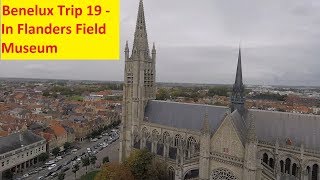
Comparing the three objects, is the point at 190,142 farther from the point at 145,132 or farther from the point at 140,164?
the point at 145,132

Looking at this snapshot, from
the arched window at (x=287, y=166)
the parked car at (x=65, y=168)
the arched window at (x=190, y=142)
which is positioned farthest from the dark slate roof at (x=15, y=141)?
the arched window at (x=287, y=166)

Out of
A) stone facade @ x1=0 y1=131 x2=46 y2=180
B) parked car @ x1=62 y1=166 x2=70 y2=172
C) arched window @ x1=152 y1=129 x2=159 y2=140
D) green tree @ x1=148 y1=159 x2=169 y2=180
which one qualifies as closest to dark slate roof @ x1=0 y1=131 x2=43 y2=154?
stone facade @ x1=0 y1=131 x2=46 y2=180

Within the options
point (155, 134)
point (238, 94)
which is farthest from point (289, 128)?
point (155, 134)

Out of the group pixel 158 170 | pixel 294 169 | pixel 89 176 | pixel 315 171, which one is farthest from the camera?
pixel 89 176

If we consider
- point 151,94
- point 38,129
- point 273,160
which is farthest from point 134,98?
point 38,129

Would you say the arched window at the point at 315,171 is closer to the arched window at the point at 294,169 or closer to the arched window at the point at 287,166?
the arched window at the point at 294,169

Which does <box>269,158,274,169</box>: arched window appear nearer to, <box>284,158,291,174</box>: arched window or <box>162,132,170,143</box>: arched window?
<box>284,158,291,174</box>: arched window
